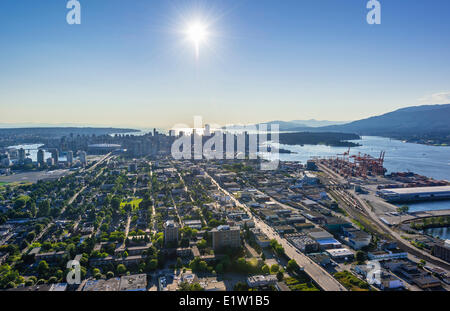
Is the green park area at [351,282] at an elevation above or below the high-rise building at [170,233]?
below

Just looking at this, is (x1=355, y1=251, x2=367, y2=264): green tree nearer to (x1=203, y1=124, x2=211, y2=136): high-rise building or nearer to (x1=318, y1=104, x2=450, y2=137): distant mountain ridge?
(x1=203, y1=124, x2=211, y2=136): high-rise building

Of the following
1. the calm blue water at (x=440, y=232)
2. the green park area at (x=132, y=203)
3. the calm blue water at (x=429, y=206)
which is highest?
the green park area at (x=132, y=203)

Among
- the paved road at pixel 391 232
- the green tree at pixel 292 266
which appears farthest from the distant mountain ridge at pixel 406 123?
the green tree at pixel 292 266

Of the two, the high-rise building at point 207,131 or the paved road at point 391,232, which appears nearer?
the paved road at point 391,232

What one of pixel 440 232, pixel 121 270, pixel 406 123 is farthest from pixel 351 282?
pixel 406 123

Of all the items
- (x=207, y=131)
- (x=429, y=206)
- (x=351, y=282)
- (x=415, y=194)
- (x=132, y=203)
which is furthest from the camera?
(x=207, y=131)

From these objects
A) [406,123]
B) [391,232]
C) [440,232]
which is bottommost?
[440,232]

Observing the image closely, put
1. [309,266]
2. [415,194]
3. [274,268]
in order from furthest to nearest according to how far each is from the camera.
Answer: [415,194], [309,266], [274,268]

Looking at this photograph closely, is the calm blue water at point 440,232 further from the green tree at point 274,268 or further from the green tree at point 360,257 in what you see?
the green tree at point 274,268

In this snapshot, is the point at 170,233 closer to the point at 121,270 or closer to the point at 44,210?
the point at 121,270
